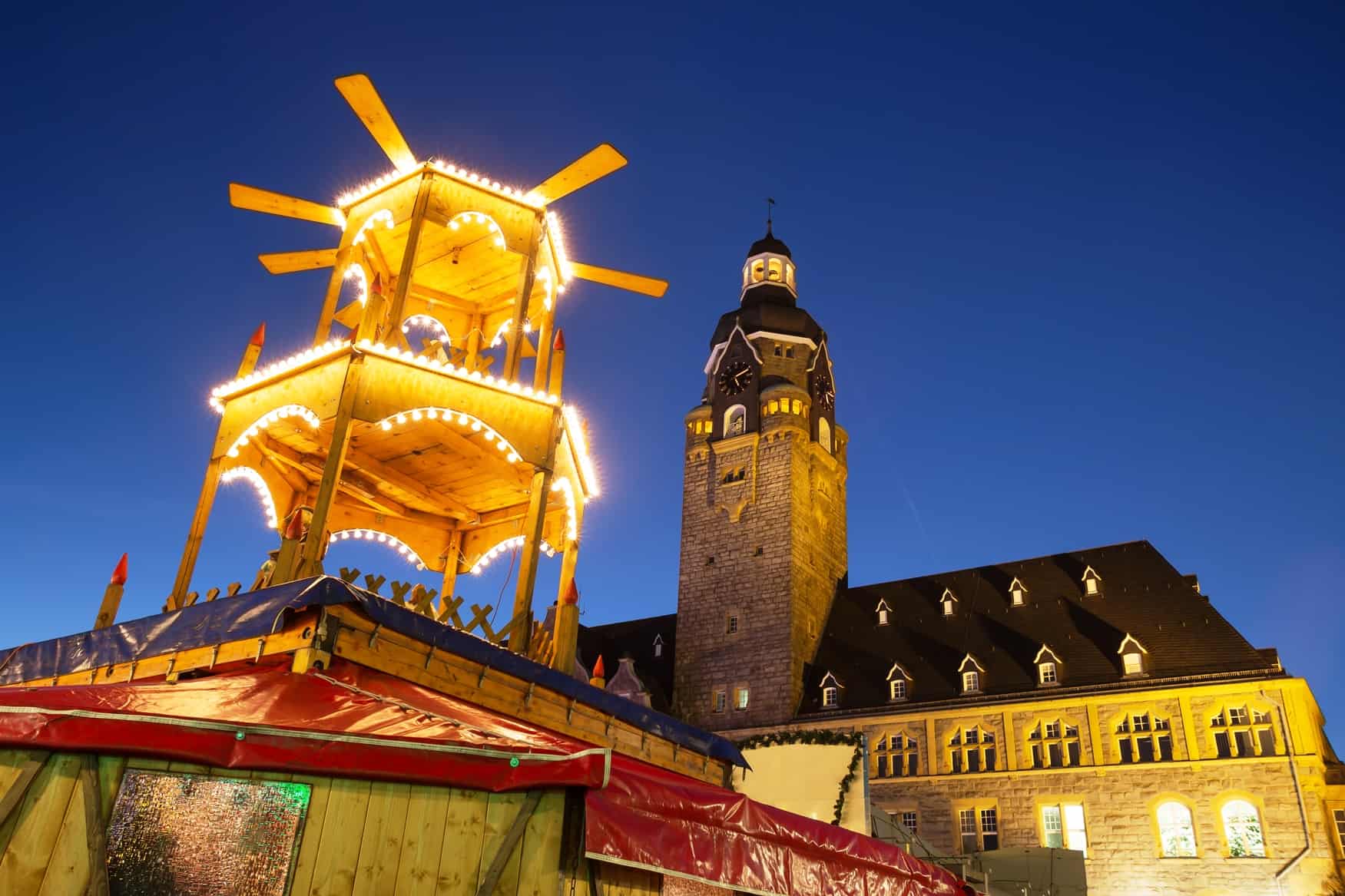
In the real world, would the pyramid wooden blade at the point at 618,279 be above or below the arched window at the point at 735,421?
below

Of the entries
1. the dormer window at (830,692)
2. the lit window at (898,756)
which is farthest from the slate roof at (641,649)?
the lit window at (898,756)

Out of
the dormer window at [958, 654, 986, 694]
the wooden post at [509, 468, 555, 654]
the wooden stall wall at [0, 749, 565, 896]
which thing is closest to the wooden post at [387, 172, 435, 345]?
the wooden post at [509, 468, 555, 654]

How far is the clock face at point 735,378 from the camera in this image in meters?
49.1

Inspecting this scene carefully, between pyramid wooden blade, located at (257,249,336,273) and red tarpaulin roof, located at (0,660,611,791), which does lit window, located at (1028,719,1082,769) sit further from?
red tarpaulin roof, located at (0,660,611,791)

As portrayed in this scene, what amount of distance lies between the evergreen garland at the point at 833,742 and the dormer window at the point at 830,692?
897 inches

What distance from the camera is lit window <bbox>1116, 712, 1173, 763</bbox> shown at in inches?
1305

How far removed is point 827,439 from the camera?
4859 cm

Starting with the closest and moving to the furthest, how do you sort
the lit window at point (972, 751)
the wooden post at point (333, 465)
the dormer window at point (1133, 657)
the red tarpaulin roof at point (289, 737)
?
the red tarpaulin roof at point (289, 737)
the wooden post at point (333, 465)
the dormer window at point (1133, 657)
the lit window at point (972, 751)

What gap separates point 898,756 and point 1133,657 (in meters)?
9.44

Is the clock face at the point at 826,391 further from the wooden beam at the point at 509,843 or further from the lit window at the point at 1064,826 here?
the wooden beam at the point at 509,843

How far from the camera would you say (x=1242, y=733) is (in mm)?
32062

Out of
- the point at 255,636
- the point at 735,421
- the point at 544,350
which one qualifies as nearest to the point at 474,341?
the point at 544,350

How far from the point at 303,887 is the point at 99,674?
238 inches

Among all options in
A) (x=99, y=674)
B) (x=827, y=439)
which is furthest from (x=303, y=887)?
(x=827, y=439)
